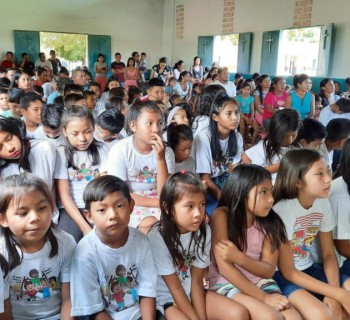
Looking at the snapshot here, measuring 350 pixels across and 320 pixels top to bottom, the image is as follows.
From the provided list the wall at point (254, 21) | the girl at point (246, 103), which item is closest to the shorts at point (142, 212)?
the girl at point (246, 103)

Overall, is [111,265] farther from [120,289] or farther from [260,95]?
[260,95]

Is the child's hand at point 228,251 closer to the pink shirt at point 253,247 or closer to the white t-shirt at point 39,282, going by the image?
the pink shirt at point 253,247

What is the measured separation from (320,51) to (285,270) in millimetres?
6203

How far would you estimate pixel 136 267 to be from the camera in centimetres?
141

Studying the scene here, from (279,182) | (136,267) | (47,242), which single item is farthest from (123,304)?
(279,182)

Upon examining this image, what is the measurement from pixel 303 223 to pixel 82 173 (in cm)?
115

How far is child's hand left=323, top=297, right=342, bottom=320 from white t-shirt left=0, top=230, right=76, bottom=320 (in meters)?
1.01

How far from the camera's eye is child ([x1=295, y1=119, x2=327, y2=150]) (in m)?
2.57

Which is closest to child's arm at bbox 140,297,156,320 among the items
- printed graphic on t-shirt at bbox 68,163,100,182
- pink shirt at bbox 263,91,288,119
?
printed graphic on t-shirt at bbox 68,163,100,182

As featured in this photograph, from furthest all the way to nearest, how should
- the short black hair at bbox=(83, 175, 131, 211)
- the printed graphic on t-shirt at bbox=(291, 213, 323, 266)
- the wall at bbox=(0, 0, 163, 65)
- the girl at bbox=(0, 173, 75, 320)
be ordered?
the wall at bbox=(0, 0, 163, 65), the printed graphic on t-shirt at bbox=(291, 213, 323, 266), the short black hair at bbox=(83, 175, 131, 211), the girl at bbox=(0, 173, 75, 320)

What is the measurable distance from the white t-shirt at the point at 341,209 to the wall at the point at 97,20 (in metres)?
10.2

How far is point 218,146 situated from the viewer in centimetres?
251

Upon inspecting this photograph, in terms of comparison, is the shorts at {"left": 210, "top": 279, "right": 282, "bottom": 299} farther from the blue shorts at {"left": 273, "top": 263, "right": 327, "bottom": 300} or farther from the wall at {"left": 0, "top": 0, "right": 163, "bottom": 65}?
the wall at {"left": 0, "top": 0, "right": 163, "bottom": 65}

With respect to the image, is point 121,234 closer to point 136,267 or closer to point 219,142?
point 136,267
